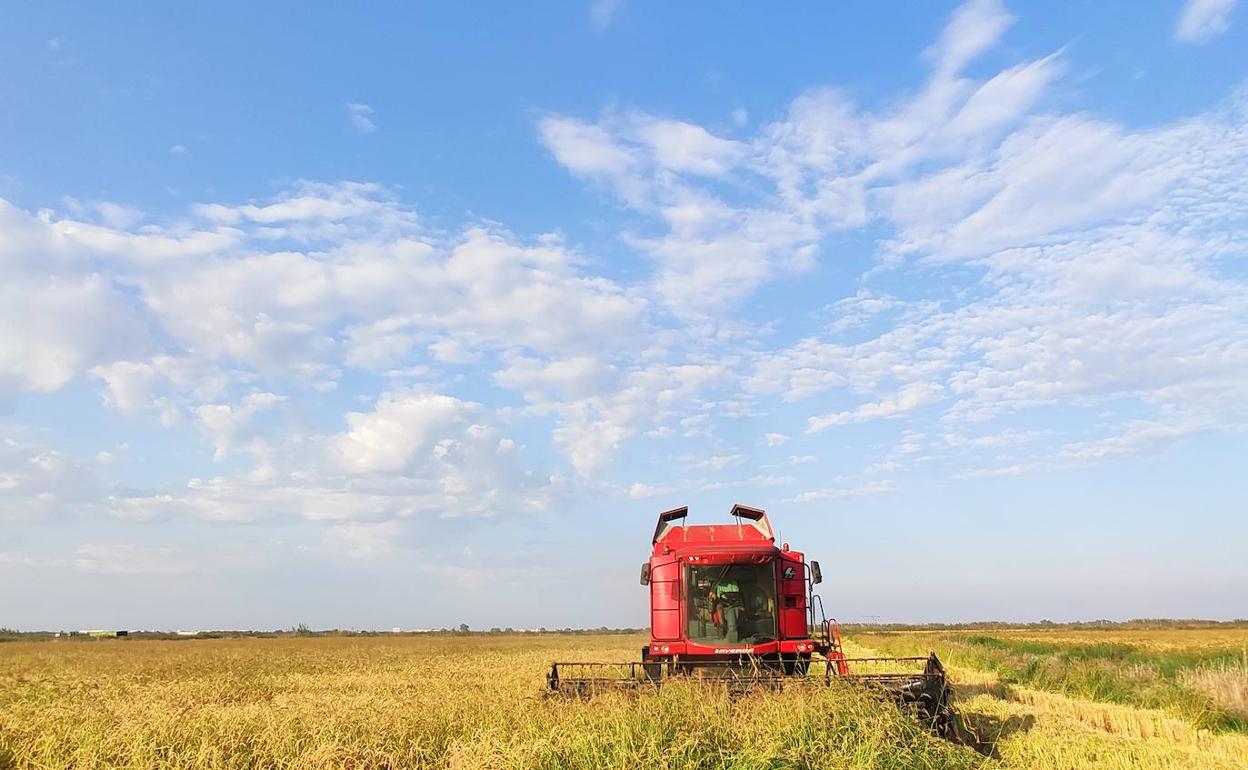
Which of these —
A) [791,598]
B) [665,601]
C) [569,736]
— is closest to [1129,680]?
[791,598]

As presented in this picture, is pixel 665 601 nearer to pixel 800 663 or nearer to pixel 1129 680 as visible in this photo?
pixel 800 663

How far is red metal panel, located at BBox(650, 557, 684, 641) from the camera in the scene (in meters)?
14.3

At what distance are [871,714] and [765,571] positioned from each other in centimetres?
509

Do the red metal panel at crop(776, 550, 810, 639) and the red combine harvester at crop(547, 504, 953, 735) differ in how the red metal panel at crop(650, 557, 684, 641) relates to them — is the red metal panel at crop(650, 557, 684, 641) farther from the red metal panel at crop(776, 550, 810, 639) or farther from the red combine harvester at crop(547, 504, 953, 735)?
the red metal panel at crop(776, 550, 810, 639)

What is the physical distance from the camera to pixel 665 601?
14.5 meters

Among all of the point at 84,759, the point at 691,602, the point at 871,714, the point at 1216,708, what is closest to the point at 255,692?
the point at 691,602

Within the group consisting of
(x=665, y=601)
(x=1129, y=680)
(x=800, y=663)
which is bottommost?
(x=1129, y=680)

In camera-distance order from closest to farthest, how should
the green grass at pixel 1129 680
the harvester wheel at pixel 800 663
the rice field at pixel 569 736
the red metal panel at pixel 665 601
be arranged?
1. the rice field at pixel 569 736
2. the harvester wheel at pixel 800 663
3. the green grass at pixel 1129 680
4. the red metal panel at pixel 665 601

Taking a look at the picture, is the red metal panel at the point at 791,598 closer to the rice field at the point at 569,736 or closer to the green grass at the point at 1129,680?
the rice field at the point at 569,736

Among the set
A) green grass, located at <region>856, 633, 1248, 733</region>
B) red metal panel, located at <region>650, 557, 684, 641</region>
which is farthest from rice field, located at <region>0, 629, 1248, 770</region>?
red metal panel, located at <region>650, 557, 684, 641</region>

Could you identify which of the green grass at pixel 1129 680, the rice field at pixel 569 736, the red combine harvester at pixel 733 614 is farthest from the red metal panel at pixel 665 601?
the green grass at pixel 1129 680

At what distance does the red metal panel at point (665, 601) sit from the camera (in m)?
14.3

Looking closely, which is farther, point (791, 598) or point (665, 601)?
point (665, 601)

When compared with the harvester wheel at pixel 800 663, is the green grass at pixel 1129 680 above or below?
below
